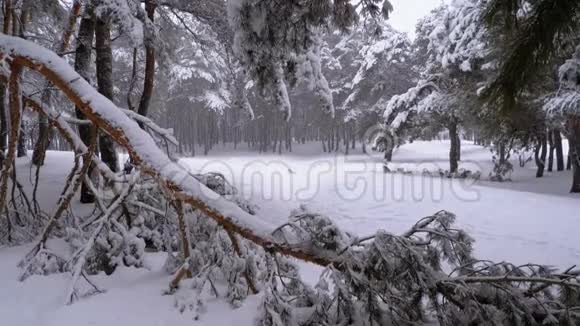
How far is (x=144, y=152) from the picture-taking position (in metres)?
2.54

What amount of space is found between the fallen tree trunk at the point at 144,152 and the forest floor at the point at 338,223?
24.9 inches

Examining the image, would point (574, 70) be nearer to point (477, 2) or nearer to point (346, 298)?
point (477, 2)

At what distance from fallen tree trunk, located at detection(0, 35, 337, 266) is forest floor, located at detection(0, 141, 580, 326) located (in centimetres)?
63

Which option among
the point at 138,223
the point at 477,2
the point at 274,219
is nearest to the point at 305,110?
the point at 477,2

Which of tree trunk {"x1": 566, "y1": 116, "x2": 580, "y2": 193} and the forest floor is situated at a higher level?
tree trunk {"x1": 566, "y1": 116, "x2": 580, "y2": 193}

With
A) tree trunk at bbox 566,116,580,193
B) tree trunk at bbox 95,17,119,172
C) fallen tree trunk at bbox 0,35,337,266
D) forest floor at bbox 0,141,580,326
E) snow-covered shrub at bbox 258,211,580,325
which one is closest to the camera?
snow-covered shrub at bbox 258,211,580,325

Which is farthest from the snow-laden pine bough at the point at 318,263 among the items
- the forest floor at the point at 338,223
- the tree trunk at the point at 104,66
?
the tree trunk at the point at 104,66

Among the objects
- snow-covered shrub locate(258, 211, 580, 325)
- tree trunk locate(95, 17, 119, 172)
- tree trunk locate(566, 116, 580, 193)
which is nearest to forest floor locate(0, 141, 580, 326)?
tree trunk locate(566, 116, 580, 193)

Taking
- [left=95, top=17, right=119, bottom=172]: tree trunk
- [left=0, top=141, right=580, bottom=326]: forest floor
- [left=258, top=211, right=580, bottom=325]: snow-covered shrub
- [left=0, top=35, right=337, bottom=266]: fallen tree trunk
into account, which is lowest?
[left=0, top=141, right=580, bottom=326]: forest floor

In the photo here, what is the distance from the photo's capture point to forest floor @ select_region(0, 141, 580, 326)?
264 cm

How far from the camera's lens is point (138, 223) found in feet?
14.4

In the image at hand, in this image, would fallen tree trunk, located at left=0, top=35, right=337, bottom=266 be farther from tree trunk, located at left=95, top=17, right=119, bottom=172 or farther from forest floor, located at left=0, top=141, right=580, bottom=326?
tree trunk, located at left=95, top=17, right=119, bottom=172

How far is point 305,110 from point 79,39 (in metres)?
34.0

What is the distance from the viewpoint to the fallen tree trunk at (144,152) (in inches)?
96.9
